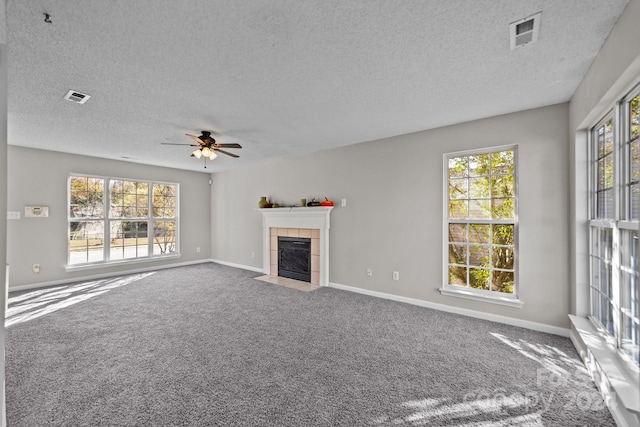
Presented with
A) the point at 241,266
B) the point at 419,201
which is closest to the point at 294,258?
the point at 241,266

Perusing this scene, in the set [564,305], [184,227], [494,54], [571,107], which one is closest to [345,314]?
[564,305]

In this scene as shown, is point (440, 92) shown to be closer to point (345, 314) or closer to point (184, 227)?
point (345, 314)

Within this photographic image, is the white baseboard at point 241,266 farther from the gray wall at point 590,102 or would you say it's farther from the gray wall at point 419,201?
the gray wall at point 590,102

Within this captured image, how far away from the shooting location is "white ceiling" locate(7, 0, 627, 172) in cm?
161

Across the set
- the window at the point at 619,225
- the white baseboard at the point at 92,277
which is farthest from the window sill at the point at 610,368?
the white baseboard at the point at 92,277

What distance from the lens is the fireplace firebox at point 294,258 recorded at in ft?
17.2

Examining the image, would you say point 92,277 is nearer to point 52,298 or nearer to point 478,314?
point 52,298

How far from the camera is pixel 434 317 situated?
339 cm

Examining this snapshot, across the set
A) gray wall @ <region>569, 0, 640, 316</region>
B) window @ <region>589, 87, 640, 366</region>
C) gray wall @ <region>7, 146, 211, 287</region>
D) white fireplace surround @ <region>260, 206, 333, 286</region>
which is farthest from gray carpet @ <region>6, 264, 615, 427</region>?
gray wall @ <region>7, 146, 211, 287</region>

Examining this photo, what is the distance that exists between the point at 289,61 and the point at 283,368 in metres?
2.52

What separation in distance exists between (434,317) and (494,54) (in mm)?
2873

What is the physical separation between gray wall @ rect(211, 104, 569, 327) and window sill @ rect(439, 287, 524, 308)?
7 centimetres

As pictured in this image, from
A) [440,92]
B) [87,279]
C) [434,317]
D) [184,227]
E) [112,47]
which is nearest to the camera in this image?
[112,47]

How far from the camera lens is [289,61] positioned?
213 centimetres
